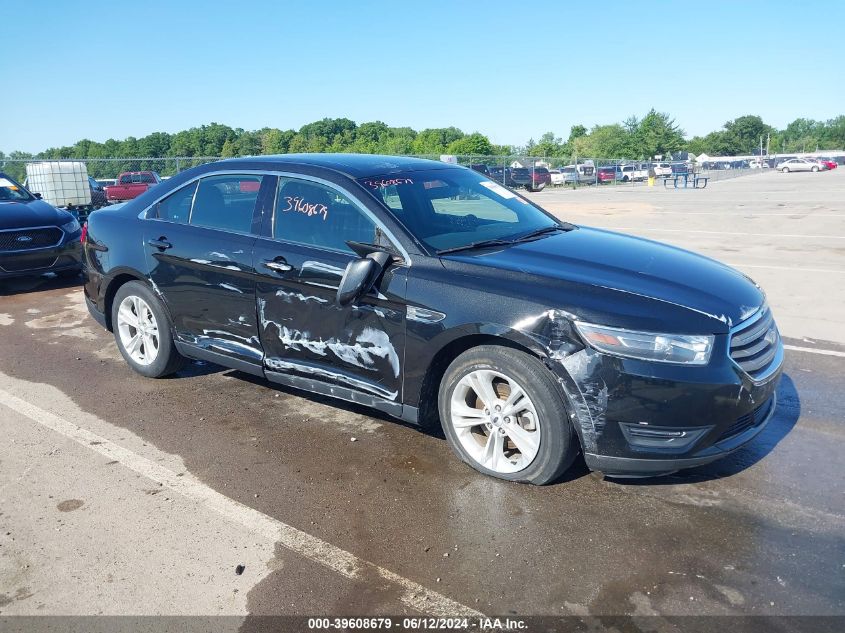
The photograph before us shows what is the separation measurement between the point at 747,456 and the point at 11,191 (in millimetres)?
9854

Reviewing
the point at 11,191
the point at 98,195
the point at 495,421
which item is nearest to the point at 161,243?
the point at 495,421

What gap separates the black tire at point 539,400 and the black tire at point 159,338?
254cm

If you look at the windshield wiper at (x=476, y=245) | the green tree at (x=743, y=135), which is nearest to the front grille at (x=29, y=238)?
the windshield wiper at (x=476, y=245)

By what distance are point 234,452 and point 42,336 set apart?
3.89 m

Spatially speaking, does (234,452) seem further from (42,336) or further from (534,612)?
(42,336)

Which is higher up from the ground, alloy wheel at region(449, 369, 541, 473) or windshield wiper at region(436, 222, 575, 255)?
windshield wiper at region(436, 222, 575, 255)

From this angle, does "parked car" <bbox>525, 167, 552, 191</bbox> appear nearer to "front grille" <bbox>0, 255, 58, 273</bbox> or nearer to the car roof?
"front grille" <bbox>0, 255, 58, 273</bbox>

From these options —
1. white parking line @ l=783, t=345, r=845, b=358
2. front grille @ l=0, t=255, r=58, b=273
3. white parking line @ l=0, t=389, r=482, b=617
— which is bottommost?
white parking line @ l=0, t=389, r=482, b=617

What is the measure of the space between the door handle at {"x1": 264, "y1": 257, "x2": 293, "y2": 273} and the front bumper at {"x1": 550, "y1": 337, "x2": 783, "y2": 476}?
1.81m

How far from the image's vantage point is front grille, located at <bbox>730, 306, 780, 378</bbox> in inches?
138

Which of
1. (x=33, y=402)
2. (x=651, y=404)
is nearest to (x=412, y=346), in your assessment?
(x=651, y=404)

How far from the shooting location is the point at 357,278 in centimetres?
394

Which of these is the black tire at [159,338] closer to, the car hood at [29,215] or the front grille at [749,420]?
the front grille at [749,420]

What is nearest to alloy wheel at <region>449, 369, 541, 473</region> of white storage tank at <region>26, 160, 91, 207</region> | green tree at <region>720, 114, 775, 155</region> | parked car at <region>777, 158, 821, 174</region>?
white storage tank at <region>26, 160, 91, 207</region>
